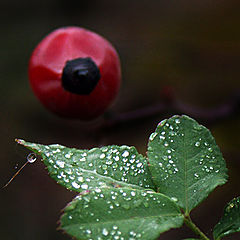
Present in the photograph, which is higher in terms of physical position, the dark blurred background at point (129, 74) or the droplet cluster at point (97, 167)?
the dark blurred background at point (129, 74)

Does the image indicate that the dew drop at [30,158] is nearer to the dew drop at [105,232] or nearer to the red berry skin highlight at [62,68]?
the dew drop at [105,232]

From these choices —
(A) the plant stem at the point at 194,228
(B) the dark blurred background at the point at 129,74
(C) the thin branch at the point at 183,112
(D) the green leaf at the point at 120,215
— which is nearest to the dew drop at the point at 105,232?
(D) the green leaf at the point at 120,215

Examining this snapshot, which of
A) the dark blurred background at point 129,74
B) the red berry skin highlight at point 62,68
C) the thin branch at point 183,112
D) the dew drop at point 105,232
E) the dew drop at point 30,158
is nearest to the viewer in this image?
the dew drop at point 105,232

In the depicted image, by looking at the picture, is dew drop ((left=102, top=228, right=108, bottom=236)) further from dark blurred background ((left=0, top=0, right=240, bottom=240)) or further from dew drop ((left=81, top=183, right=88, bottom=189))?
dark blurred background ((left=0, top=0, right=240, bottom=240))

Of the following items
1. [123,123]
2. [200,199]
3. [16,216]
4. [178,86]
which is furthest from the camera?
[178,86]

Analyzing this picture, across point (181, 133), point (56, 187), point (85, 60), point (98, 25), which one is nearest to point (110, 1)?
point (98, 25)

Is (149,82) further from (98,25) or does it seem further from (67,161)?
(67,161)
